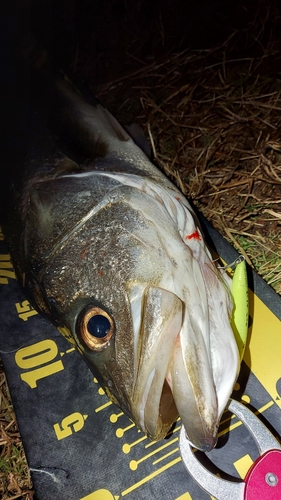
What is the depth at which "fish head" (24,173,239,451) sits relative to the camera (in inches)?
60.4

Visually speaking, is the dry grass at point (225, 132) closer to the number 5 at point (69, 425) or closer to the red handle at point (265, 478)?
the red handle at point (265, 478)

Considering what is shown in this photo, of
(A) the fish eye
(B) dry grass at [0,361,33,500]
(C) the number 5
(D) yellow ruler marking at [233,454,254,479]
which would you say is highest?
(A) the fish eye

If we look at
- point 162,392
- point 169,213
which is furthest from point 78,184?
point 162,392

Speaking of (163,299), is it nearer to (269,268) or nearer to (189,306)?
(189,306)

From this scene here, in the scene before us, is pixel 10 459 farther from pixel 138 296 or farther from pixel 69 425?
pixel 138 296

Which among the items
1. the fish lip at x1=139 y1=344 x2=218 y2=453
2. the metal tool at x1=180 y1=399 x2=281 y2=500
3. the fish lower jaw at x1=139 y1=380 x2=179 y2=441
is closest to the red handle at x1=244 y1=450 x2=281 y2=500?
the metal tool at x1=180 y1=399 x2=281 y2=500

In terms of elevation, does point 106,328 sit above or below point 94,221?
below

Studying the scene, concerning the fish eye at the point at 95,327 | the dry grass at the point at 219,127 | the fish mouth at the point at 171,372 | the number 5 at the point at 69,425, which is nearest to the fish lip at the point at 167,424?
the fish mouth at the point at 171,372

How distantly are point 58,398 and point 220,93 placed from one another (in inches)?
79.2

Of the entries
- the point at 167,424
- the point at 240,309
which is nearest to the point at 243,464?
the point at 167,424

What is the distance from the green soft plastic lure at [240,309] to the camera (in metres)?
1.99

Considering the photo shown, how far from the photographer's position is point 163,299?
→ 59.7 inches

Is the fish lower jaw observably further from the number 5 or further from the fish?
the number 5

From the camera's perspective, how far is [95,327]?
1.64 metres
